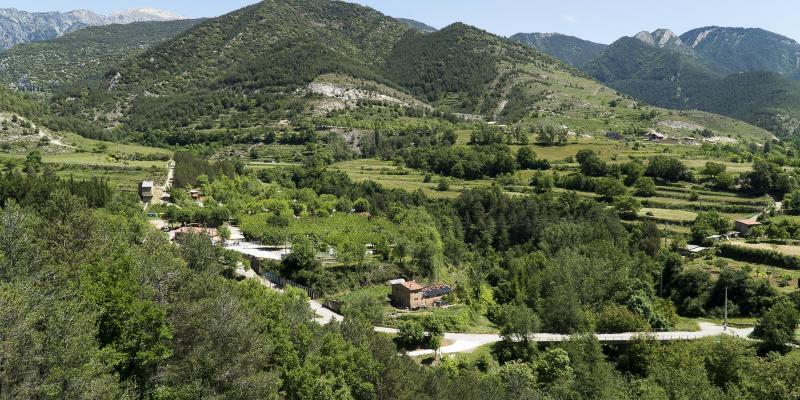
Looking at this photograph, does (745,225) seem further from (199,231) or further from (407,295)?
(199,231)

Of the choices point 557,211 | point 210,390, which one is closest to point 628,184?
point 557,211

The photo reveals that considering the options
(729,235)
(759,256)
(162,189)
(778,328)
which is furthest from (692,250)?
(162,189)

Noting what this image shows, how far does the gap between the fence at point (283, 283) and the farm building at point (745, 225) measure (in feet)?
214

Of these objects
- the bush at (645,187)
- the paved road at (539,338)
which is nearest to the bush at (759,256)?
the paved road at (539,338)

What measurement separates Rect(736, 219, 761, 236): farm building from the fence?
65340 millimetres

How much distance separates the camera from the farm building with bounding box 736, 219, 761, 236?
81000 mm

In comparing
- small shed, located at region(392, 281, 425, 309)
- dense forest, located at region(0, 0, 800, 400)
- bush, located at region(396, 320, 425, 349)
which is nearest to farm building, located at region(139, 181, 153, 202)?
dense forest, located at region(0, 0, 800, 400)

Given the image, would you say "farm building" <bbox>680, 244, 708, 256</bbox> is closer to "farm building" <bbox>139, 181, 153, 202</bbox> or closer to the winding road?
the winding road

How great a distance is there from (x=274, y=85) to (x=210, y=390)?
18459 centimetres

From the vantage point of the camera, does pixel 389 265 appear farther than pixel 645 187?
No

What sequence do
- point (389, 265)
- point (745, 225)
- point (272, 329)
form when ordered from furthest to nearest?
point (745, 225) → point (389, 265) → point (272, 329)

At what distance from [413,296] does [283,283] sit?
12726mm

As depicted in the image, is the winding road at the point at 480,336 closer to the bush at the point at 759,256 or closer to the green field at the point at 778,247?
the bush at the point at 759,256

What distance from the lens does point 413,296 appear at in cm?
5356
